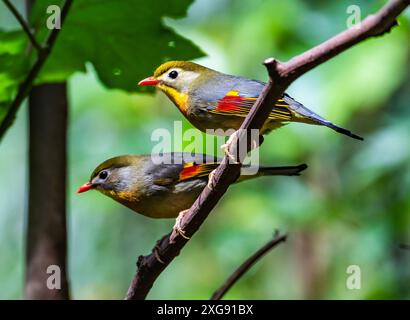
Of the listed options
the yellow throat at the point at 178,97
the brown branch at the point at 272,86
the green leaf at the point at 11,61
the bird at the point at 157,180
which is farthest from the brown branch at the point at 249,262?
the green leaf at the point at 11,61

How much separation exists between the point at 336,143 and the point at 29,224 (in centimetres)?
202

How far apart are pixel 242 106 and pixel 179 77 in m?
0.16

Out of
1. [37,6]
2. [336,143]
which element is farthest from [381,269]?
[37,6]

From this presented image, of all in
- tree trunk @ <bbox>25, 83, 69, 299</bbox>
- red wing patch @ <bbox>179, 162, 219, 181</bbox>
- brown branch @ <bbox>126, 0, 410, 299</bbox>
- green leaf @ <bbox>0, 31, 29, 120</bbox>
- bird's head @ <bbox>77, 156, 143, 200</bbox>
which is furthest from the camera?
tree trunk @ <bbox>25, 83, 69, 299</bbox>

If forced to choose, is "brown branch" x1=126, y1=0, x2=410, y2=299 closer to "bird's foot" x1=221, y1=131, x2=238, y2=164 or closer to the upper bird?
"bird's foot" x1=221, y1=131, x2=238, y2=164

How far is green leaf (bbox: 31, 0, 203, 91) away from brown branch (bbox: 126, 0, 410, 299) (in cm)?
37

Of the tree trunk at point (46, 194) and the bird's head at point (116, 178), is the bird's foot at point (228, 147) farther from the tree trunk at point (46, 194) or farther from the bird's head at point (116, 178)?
the tree trunk at point (46, 194)

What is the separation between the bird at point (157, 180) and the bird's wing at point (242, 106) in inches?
6.6

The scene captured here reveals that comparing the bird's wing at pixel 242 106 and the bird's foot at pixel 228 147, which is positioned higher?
the bird's wing at pixel 242 106

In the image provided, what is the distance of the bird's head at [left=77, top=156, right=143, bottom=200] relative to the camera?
62.0 inches

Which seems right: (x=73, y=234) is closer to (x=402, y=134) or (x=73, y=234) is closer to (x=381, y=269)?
(x=381, y=269)

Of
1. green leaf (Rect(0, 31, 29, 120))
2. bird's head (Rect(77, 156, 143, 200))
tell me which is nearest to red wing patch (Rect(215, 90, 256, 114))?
bird's head (Rect(77, 156, 143, 200))

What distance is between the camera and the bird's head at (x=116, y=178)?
5.16ft

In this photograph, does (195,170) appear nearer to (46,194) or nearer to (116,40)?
(116,40)
